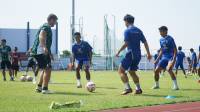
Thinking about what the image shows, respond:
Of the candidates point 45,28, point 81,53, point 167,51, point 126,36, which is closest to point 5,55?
point 81,53

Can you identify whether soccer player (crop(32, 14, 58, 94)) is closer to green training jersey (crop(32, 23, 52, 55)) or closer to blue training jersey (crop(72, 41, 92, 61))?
green training jersey (crop(32, 23, 52, 55))

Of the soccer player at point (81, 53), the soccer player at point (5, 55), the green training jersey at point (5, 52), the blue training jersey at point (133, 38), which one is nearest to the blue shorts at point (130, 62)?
the blue training jersey at point (133, 38)

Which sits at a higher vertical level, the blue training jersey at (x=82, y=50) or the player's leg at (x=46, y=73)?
the blue training jersey at (x=82, y=50)

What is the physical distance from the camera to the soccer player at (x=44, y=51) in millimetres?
15242

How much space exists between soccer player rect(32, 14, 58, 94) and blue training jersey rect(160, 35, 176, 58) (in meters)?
4.20

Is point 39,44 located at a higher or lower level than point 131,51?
higher

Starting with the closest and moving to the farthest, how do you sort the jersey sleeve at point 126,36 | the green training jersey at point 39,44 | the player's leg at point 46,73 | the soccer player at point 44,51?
the player's leg at point 46,73 < the soccer player at point 44,51 < the jersey sleeve at point 126,36 < the green training jersey at point 39,44

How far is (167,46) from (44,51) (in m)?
4.72

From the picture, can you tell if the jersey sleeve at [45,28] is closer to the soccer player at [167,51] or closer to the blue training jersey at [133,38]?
the blue training jersey at [133,38]

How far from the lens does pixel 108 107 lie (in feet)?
36.7

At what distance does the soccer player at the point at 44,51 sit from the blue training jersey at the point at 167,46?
13.8 feet

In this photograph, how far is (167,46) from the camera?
18000 millimetres

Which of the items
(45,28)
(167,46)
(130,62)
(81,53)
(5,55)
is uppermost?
(45,28)

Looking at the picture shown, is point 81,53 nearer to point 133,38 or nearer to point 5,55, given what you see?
point 133,38
